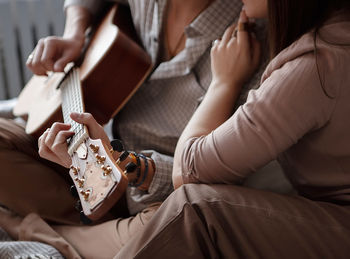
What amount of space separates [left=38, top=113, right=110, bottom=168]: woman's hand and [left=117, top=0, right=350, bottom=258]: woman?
0.15 m

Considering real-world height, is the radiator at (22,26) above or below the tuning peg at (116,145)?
below

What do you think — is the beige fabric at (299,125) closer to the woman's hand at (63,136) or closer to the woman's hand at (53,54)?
the woman's hand at (63,136)

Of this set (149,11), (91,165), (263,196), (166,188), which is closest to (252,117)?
(263,196)

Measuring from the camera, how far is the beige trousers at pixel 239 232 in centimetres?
68

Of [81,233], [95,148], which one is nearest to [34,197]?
[81,233]

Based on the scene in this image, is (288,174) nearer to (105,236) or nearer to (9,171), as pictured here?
(105,236)

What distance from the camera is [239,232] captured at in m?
0.68

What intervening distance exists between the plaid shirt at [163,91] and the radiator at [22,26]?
107cm

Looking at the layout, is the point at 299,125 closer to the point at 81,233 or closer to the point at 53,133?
the point at 53,133

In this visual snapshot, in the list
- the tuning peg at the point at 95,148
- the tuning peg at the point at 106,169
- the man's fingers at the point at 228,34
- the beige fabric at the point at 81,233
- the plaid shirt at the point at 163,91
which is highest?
the man's fingers at the point at 228,34

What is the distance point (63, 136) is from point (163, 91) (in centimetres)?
46

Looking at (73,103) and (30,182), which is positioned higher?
(73,103)

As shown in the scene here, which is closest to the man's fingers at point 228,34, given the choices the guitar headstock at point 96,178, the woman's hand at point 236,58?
the woman's hand at point 236,58

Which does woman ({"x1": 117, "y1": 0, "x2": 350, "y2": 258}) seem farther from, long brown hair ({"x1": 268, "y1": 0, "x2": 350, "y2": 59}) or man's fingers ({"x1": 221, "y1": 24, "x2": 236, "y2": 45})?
man's fingers ({"x1": 221, "y1": 24, "x2": 236, "y2": 45})
